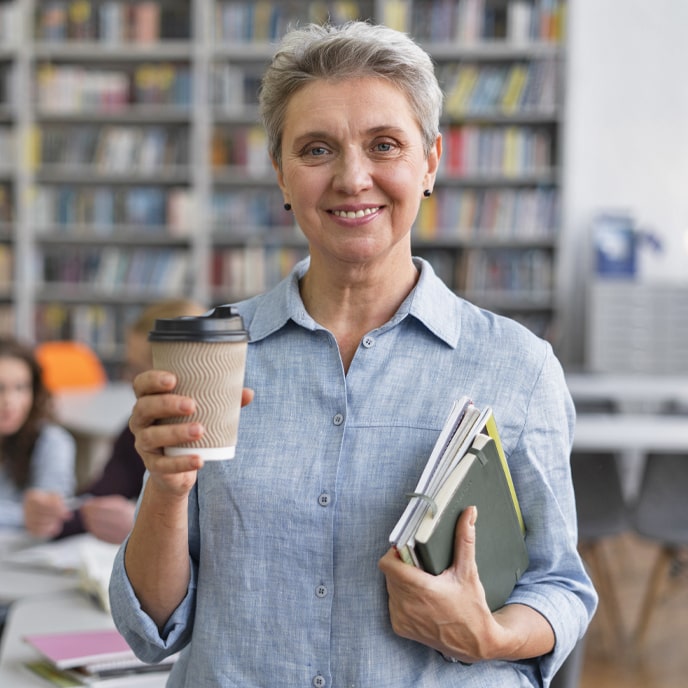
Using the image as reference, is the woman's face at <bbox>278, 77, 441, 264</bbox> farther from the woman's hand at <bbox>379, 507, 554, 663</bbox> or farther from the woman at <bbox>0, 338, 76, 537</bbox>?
the woman at <bbox>0, 338, 76, 537</bbox>

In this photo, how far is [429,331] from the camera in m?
1.22

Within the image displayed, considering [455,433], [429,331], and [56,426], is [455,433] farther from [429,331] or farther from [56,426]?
[56,426]

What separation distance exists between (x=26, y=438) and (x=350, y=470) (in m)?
2.12

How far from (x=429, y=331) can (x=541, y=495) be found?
0.24 m

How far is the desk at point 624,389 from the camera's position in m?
4.59

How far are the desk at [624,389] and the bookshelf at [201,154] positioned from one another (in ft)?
4.40

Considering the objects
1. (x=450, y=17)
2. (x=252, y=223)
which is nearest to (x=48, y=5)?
(x=252, y=223)

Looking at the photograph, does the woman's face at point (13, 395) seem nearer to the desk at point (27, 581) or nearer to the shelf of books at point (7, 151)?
the desk at point (27, 581)

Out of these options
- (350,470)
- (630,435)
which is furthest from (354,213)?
(630,435)

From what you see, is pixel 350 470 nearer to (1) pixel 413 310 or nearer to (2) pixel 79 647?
(1) pixel 413 310

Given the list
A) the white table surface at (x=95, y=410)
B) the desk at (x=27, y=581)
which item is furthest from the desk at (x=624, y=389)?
the desk at (x=27, y=581)

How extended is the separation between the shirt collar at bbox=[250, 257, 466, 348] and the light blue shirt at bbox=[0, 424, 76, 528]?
72.6 inches

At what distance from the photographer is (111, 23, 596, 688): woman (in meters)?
1.13

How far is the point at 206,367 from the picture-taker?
0.94 m
